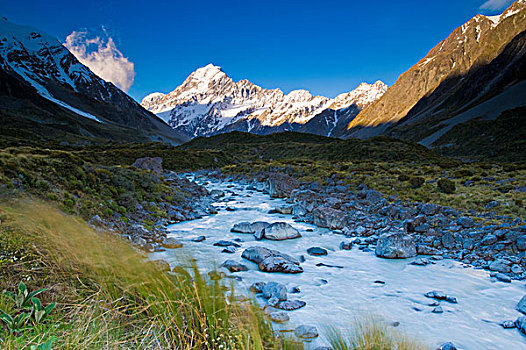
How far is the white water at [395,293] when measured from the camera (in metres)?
4.85

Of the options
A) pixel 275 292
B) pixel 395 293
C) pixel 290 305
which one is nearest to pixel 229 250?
pixel 275 292

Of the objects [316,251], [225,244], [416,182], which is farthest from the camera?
[416,182]

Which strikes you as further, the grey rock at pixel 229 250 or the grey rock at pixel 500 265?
the grey rock at pixel 229 250

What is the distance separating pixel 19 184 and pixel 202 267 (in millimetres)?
8387

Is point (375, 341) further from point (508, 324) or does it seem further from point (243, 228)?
point (243, 228)

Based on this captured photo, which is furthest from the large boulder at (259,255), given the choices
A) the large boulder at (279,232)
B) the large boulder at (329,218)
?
the large boulder at (329,218)

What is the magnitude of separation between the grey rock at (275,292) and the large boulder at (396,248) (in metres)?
4.18

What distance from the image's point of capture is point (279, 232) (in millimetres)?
11031

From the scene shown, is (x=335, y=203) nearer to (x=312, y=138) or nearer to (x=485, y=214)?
(x=485, y=214)

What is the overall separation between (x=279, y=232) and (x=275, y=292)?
507 centimetres

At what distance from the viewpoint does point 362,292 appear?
6582mm

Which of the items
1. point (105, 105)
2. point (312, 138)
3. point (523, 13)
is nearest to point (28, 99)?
point (105, 105)

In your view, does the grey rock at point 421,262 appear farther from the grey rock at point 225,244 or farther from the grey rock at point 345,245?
the grey rock at point 225,244

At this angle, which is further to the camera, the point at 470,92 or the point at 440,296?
the point at 470,92
